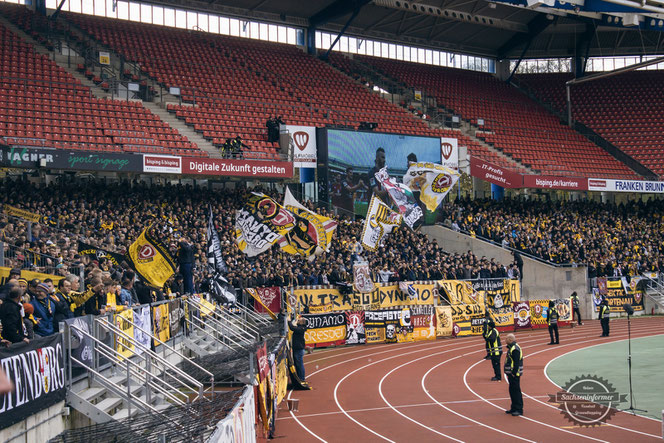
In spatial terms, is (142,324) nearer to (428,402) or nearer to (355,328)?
(428,402)

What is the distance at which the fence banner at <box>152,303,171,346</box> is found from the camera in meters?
14.3

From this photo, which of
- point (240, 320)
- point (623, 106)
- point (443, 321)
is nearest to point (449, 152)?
point (443, 321)

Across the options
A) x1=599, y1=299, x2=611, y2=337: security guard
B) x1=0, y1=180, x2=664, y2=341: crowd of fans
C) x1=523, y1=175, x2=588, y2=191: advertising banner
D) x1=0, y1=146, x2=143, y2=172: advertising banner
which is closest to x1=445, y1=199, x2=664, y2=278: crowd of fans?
Answer: x1=0, y1=180, x2=664, y2=341: crowd of fans

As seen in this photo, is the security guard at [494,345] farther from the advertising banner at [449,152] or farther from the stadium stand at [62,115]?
the advertising banner at [449,152]

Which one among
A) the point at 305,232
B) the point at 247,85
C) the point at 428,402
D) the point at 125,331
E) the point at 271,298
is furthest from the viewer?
the point at 247,85

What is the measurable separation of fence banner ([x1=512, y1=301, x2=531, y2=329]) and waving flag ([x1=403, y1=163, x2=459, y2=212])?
7137 mm

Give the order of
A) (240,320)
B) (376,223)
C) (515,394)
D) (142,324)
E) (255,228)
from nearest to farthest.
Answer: (142,324) < (515,394) < (240,320) < (255,228) < (376,223)

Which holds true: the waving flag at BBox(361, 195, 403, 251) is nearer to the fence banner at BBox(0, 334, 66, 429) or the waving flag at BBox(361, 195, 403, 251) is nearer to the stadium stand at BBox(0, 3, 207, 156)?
the stadium stand at BBox(0, 3, 207, 156)

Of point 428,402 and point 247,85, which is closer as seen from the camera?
point 428,402

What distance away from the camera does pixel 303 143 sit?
3522 cm

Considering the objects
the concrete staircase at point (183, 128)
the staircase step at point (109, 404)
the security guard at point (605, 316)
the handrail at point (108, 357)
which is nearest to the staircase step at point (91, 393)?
the staircase step at point (109, 404)

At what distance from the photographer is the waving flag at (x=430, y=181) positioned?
118 feet

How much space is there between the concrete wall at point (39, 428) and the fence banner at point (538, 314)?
24.2 m

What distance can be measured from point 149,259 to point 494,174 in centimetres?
2915
